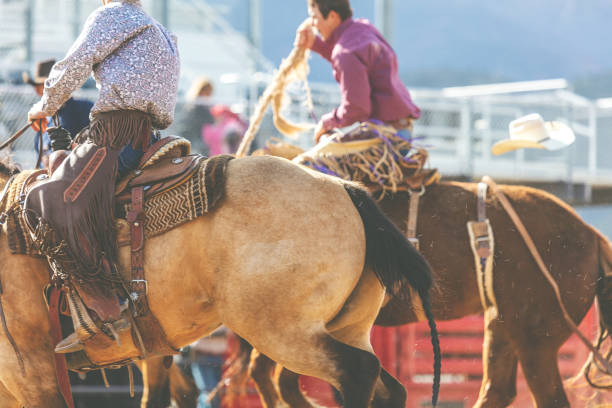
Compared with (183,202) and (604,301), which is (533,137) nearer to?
(604,301)

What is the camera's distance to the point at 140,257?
4.02 meters

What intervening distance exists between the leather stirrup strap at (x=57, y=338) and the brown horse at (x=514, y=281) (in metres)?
1.85

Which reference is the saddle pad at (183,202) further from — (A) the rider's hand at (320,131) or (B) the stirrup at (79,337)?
(A) the rider's hand at (320,131)

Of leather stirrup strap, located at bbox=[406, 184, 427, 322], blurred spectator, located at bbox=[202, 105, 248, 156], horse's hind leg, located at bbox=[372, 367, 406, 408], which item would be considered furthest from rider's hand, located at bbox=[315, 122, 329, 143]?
blurred spectator, located at bbox=[202, 105, 248, 156]

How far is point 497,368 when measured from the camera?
5.52 metres

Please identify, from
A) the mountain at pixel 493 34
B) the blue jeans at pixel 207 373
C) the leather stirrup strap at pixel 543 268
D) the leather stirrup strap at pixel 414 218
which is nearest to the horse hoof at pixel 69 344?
the leather stirrup strap at pixel 414 218

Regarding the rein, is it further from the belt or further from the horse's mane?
the belt

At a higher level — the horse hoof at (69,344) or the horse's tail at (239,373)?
the horse hoof at (69,344)

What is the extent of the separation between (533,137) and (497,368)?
1.58m

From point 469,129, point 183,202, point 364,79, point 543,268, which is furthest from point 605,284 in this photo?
point 469,129

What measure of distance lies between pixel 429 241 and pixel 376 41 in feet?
4.44

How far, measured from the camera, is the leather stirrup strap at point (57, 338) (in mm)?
4145

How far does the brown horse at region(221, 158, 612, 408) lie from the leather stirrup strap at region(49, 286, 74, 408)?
6.09 ft

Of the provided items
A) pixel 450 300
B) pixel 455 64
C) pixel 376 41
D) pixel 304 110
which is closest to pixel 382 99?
pixel 376 41
